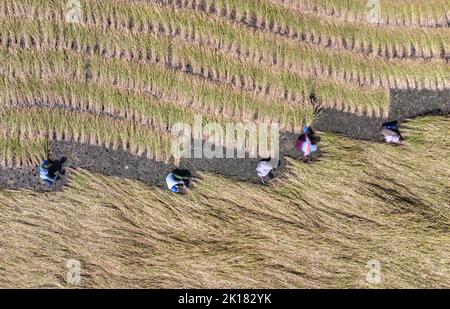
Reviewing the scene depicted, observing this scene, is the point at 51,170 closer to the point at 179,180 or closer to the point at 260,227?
the point at 179,180

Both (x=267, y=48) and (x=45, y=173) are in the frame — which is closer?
(x=45, y=173)

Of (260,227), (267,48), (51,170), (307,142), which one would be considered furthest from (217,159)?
(51,170)

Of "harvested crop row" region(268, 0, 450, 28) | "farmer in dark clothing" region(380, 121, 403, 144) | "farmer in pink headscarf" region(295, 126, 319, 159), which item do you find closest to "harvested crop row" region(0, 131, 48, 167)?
"farmer in pink headscarf" region(295, 126, 319, 159)

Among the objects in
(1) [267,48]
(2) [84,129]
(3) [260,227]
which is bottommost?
(3) [260,227]

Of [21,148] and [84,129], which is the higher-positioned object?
[84,129]

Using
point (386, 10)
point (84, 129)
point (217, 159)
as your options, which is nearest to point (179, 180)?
point (217, 159)

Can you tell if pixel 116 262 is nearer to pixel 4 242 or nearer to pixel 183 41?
pixel 4 242

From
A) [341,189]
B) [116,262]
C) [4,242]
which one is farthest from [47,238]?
[341,189]

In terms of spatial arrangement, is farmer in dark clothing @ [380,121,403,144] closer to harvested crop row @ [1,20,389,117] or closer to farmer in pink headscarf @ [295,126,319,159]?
harvested crop row @ [1,20,389,117]
